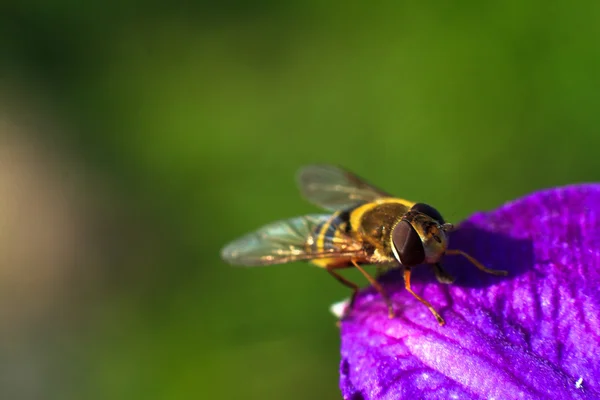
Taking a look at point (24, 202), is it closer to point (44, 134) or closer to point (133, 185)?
point (44, 134)

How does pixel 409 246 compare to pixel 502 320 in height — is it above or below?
above

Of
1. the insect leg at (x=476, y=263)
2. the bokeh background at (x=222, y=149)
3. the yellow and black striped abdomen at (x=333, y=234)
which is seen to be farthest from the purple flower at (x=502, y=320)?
the bokeh background at (x=222, y=149)

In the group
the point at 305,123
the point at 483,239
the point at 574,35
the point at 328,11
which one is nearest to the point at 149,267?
the point at 305,123

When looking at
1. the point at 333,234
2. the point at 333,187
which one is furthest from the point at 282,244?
the point at 333,187

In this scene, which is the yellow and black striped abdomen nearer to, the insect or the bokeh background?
the insect

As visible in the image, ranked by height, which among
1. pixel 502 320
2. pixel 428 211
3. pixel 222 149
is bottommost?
pixel 502 320

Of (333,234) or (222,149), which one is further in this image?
(222,149)

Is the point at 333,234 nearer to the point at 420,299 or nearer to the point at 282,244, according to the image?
the point at 282,244
